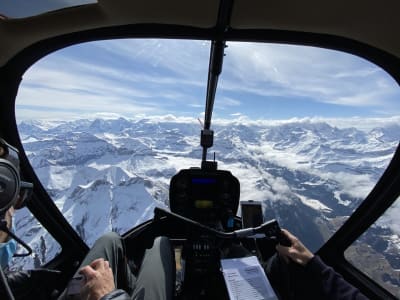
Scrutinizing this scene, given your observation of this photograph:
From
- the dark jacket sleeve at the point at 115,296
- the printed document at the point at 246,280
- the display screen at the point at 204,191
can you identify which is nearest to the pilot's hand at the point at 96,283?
the dark jacket sleeve at the point at 115,296

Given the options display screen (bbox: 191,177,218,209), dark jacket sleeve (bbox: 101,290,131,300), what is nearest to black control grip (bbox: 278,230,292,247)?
dark jacket sleeve (bbox: 101,290,131,300)

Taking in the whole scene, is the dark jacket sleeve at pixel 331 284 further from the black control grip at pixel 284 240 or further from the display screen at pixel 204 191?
the display screen at pixel 204 191

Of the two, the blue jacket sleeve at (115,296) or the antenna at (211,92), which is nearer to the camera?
the blue jacket sleeve at (115,296)

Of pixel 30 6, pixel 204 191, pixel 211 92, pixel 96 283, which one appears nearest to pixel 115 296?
pixel 96 283

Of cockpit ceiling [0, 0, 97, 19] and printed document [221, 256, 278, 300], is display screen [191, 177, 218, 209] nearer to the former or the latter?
printed document [221, 256, 278, 300]

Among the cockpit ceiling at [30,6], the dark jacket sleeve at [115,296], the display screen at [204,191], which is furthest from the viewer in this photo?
the display screen at [204,191]

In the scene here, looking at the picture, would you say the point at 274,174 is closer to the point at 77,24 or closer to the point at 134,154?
the point at 134,154

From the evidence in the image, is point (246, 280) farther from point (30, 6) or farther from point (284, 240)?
point (30, 6)

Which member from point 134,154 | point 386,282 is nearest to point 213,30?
point 386,282
